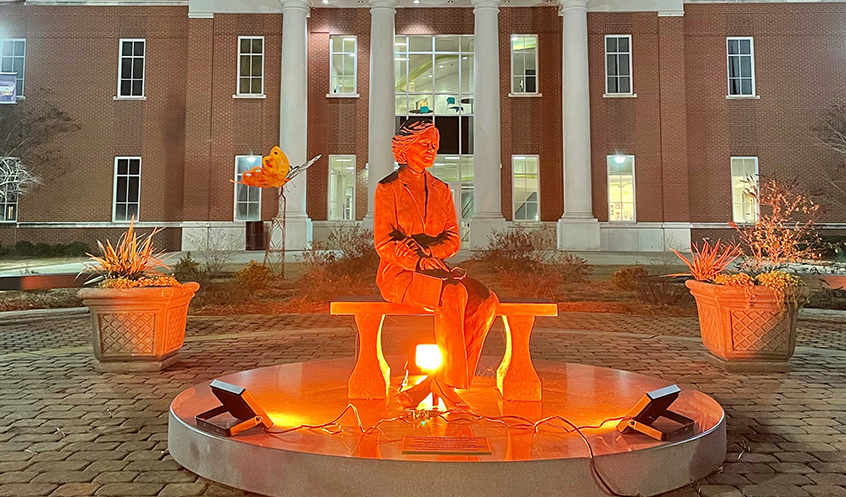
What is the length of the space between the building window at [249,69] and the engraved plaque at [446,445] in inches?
929

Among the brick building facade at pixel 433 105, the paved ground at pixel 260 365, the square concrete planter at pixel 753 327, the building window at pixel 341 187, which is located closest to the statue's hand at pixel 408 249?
the paved ground at pixel 260 365

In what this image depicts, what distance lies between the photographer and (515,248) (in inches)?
597

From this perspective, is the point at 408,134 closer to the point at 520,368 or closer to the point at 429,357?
the point at 429,357

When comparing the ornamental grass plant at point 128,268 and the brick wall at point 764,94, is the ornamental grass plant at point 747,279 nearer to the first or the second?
the ornamental grass plant at point 128,268

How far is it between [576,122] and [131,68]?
63.6ft

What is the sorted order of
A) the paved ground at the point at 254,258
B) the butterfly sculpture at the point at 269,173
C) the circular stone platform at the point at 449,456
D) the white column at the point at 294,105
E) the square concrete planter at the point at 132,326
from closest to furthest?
the circular stone platform at the point at 449,456, the square concrete planter at the point at 132,326, the butterfly sculpture at the point at 269,173, the paved ground at the point at 254,258, the white column at the point at 294,105

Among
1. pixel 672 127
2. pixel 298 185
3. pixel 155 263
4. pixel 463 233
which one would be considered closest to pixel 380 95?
pixel 298 185

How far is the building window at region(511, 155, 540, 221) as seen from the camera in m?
24.6

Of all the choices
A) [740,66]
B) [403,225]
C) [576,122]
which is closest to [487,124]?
Result: [576,122]

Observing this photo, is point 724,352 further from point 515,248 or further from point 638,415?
point 515,248

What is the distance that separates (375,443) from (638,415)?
1.71 metres

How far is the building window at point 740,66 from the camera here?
25188 mm

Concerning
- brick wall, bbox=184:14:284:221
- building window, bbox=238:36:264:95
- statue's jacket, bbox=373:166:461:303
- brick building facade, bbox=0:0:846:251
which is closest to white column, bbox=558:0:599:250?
brick building facade, bbox=0:0:846:251

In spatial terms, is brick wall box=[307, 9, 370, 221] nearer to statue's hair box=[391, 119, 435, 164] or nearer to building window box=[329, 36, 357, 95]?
A: building window box=[329, 36, 357, 95]
